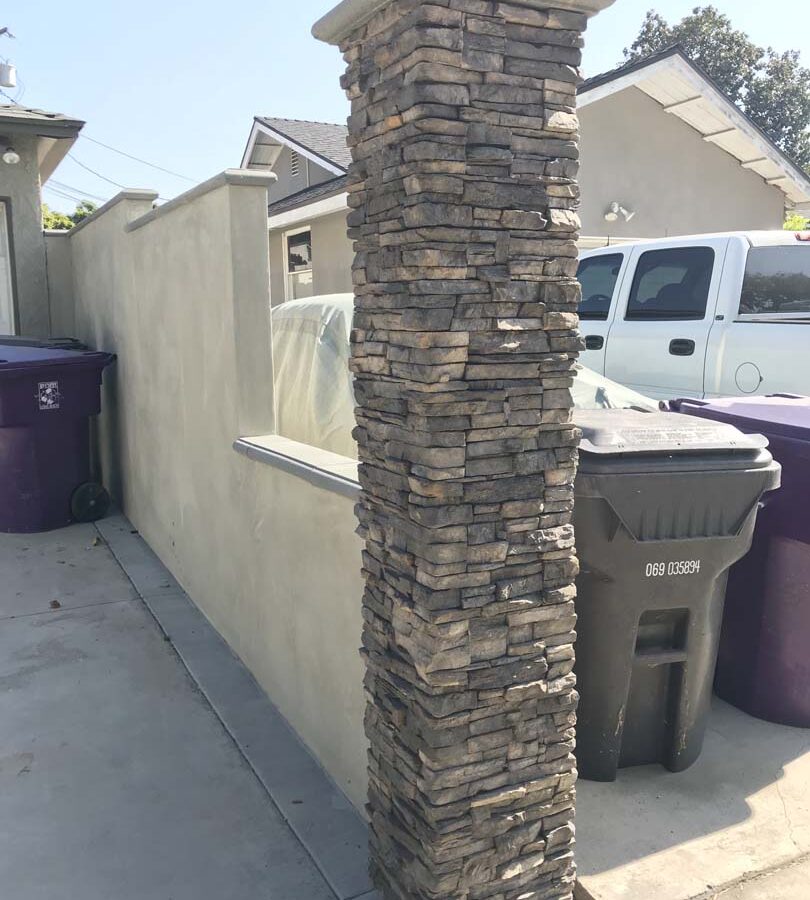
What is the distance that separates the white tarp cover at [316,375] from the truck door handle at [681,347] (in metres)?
2.61

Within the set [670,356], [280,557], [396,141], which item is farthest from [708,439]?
[670,356]

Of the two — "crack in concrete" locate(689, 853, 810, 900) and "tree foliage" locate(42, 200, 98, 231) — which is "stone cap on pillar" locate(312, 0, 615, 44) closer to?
"crack in concrete" locate(689, 853, 810, 900)

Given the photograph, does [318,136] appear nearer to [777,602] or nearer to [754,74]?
[777,602]

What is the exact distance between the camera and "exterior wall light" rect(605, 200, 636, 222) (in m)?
13.7

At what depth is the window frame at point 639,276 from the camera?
6.74m

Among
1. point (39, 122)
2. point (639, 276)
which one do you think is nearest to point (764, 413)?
point (639, 276)

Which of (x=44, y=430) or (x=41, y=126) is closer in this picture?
(x=44, y=430)

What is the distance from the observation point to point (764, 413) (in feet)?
13.7

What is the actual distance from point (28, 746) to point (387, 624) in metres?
2.28

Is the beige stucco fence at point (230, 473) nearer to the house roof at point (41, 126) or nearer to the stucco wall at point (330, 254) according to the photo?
the house roof at point (41, 126)

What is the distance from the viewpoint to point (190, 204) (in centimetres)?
520

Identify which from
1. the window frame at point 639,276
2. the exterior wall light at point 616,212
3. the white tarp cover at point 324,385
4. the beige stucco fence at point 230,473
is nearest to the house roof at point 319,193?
the exterior wall light at point 616,212

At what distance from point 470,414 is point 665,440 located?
1.14 m

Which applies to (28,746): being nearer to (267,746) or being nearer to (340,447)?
(267,746)
